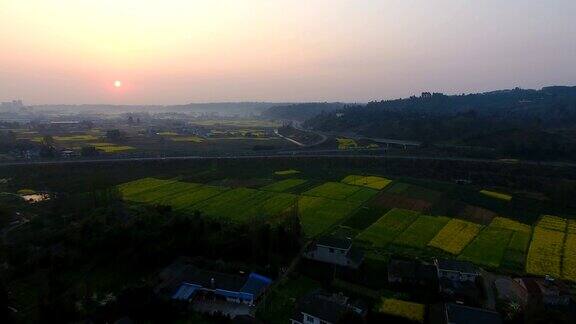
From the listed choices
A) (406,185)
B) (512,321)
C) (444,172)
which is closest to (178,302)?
(512,321)

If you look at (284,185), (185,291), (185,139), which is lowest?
(185,291)

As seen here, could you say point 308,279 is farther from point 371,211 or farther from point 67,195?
point 67,195

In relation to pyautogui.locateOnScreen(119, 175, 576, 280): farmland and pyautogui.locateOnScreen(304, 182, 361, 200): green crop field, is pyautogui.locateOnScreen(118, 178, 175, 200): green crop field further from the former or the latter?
pyautogui.locateOnScreen(304, 182, 361, 200): green crop field

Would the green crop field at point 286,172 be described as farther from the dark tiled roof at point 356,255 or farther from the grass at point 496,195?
the dark tiled roof at point 356,255

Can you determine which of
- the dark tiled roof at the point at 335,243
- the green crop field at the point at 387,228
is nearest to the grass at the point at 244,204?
the green crop field at the point at 387,228

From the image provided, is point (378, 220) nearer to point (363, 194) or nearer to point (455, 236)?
point (455, 236)

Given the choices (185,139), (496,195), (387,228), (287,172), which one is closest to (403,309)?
(387,228)

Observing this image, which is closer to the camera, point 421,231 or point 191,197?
point 421,231
